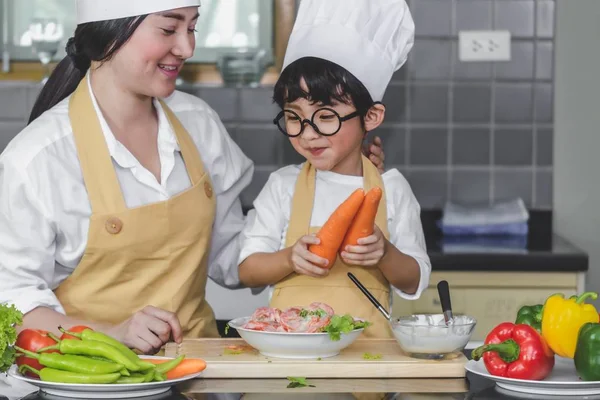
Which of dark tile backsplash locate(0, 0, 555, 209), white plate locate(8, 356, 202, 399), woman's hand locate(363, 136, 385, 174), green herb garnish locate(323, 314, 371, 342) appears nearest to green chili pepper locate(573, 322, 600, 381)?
green herb garnish locate(323, 314, 371, 342)

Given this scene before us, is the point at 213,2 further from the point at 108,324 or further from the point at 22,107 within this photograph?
the point at 108,324

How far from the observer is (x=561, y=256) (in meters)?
3.00

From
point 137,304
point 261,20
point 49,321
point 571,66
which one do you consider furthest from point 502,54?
point 49,321

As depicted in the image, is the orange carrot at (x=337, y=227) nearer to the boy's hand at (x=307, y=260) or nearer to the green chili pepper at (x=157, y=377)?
→ the boy's hand at (x=307, y=260)

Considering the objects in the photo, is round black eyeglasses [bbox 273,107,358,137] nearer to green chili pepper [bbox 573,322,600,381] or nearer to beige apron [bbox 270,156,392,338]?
beige apron [bbox 270,156,392,338]

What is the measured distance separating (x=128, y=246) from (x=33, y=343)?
19.0 inches

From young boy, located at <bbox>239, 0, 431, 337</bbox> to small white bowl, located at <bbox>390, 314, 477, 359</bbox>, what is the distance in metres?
0.34

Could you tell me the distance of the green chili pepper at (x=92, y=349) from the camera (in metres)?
1.54

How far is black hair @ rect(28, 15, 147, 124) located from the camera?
6.76ft

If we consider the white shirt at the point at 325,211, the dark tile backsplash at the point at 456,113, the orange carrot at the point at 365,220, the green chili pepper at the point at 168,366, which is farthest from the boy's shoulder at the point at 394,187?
the dark tile backsplash at the point at 456,113

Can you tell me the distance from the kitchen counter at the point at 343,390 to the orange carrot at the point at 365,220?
368 mm

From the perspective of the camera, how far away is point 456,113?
3586mm

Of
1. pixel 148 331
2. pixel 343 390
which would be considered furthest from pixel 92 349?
pixel 343 390

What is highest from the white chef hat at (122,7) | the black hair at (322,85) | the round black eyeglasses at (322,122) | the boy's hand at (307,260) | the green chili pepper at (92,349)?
the white chef hat at (122,7)
